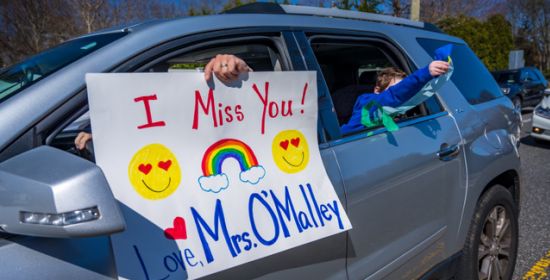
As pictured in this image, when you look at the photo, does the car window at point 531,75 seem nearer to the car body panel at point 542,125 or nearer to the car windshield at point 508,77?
the car windshield at point 508,77

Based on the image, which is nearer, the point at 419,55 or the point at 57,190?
the point at 57,190

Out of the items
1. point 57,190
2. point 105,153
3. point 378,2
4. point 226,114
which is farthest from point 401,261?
point 378,2

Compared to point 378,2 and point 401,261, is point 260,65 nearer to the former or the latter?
point 401,261

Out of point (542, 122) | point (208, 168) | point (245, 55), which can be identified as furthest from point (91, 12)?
point (208, 168)

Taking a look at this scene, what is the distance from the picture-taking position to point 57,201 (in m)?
0.89

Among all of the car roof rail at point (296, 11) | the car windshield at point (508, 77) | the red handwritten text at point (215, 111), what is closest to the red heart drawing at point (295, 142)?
the red handwritten text at point (215, 111)

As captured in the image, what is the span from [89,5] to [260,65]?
11.6 m

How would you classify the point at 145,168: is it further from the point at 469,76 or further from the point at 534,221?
the point at 534,221

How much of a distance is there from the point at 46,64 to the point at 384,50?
66.0 inches

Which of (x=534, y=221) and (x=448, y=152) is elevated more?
(x=448, y=152)

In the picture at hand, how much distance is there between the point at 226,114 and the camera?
4.56 ft

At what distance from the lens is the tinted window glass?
8.61ft

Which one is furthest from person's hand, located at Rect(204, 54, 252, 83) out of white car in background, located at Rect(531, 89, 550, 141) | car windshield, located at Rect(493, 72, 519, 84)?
car windshield, located at Rect(493, 72, 519, 84)

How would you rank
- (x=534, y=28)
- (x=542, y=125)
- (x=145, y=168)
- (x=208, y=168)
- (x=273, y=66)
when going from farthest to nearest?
(x=534, y=28)
(x=542, y=125)
(x=273, y=66)
(x=208, y=168)
(x=145, y=168)
